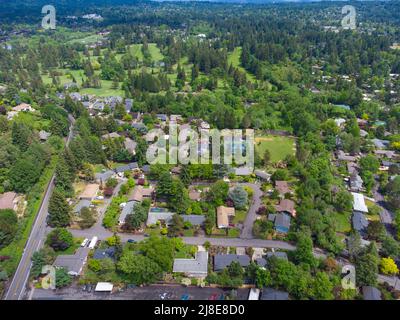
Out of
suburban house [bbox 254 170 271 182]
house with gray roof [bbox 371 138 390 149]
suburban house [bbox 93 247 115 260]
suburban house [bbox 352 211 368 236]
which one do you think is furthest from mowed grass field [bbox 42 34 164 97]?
suburban house [bbox 352 211 368 236]

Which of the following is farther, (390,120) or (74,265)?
(390,120)

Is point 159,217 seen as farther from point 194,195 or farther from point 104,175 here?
point 104,175

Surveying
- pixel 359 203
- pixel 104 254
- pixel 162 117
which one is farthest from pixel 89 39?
pixel 359 203

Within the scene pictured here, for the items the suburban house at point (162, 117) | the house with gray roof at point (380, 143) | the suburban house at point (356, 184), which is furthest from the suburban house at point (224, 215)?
the house with gray roof at point (380, 143)

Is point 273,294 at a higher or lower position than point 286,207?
lower

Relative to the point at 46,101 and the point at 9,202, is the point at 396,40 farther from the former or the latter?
the point at 9,202
